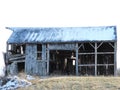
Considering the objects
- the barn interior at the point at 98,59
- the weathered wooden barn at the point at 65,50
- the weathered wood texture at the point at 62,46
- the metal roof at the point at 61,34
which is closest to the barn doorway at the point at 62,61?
the weathered wooden barn at the point at 65,50

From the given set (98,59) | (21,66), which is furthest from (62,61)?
(21,66)

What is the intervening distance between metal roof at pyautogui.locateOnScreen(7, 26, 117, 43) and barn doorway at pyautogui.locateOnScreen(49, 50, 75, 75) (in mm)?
1792

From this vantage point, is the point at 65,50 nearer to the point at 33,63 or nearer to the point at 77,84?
the point at 33,63

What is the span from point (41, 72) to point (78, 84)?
12.2m

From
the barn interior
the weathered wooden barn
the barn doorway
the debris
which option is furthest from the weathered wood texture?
the debris

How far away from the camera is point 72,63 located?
45156 millimetres

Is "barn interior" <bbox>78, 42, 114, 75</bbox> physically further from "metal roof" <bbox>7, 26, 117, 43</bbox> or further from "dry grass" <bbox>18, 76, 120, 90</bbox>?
"dry grass" <bbox>18, 76, 120, 90</bbox>

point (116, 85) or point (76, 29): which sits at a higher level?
point (76, 29)

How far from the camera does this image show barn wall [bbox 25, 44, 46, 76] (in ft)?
139

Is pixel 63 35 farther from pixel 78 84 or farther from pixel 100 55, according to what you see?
pixel 78 84

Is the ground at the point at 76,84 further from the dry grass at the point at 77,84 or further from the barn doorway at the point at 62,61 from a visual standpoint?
the barn doorway at the point at 62,61

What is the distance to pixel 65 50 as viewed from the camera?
145 ft

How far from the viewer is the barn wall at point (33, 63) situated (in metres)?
42.2

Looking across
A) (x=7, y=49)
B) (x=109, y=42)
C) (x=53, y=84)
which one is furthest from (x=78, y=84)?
(x=7, y=49)
